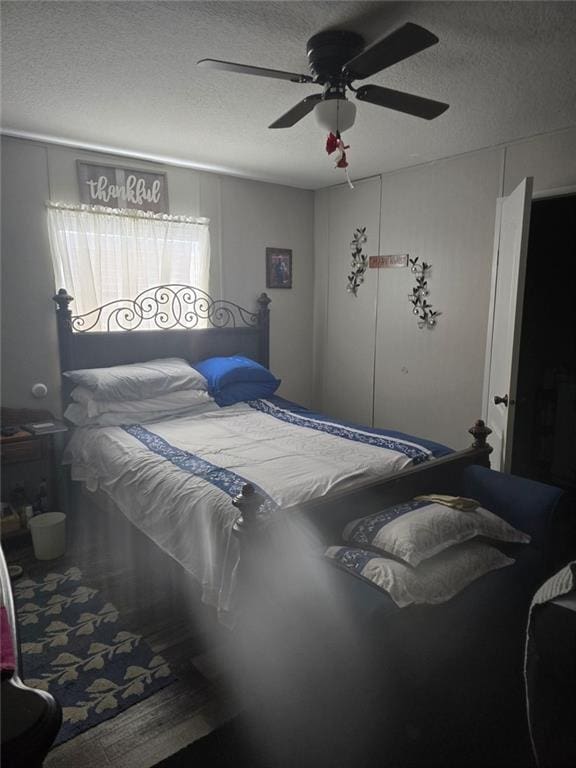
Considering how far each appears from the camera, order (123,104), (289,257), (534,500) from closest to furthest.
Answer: (534,500), (123,104), (289,257)

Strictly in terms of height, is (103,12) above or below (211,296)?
above

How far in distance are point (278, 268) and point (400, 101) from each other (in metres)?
2.55

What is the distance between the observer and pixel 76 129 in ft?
9.84

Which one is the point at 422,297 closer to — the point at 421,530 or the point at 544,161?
the point at 544,161

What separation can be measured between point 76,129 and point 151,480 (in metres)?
2.20

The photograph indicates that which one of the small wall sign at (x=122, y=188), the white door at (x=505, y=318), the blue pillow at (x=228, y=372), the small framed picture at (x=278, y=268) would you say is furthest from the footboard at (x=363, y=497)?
the small wall sign at (x=122, y=188)

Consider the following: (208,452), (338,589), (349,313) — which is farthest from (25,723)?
(349,313)

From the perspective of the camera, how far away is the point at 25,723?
801 mm

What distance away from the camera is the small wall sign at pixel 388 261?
13.0 ft

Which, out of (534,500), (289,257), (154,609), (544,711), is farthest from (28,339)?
(544,711)

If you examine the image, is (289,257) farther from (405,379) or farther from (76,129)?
(76,129)

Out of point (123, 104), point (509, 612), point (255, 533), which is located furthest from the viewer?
point (123, 104)

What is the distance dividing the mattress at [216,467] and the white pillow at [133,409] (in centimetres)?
7

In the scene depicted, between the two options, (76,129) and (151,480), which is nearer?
(151,480)
